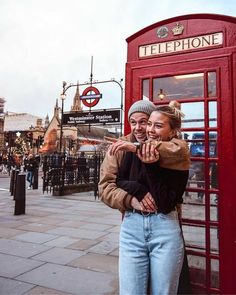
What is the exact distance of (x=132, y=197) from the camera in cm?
201

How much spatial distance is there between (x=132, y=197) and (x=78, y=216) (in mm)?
6647

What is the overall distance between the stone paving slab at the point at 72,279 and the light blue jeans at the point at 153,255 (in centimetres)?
174

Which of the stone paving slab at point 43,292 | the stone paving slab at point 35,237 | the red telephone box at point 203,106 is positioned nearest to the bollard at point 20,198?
the stone paving slab at point 35,237

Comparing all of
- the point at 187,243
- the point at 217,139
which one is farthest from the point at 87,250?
the point at 217,139

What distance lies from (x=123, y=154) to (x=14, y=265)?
3.08 metres

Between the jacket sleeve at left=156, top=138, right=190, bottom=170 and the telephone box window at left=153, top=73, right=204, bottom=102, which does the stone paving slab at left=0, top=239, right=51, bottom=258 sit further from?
the jacket sleeve at left=156, top=138, right=190, bottom=170

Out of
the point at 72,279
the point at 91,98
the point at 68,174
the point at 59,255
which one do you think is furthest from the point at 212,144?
the point at 91,98

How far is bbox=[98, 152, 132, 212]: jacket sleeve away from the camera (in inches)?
79.2

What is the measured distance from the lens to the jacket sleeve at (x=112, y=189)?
201cm

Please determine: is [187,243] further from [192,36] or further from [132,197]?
[192,36]

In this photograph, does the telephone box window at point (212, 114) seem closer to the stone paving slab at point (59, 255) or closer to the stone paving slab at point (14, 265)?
the stone paving slab at point (59, 255)

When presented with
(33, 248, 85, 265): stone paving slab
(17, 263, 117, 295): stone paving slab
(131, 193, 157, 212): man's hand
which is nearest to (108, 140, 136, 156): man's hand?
(131, 193, 157, 212): man's hand

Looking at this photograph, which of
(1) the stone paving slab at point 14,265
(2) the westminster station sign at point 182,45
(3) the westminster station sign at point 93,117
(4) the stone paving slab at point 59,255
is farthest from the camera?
(3) the westminster station sign at point 93,117

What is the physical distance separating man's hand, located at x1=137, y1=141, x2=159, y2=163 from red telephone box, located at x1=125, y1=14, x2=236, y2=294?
1.22 m
